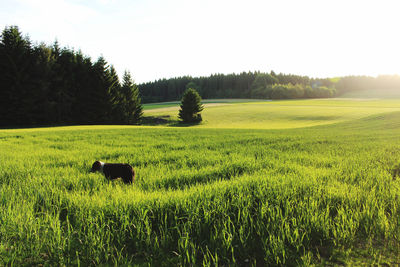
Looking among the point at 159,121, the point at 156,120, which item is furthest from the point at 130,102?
the point at 159,121

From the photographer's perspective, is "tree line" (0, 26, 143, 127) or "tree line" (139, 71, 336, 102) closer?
"tree line" (0, 26, 143, 127)

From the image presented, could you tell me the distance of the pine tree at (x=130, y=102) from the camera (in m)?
51.5

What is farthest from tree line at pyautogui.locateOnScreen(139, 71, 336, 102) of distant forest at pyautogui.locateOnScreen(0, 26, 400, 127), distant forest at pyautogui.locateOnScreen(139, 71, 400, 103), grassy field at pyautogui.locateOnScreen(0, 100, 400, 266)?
grassy field at pyautogui.locateOnScreen(0, 100, 400, 266)

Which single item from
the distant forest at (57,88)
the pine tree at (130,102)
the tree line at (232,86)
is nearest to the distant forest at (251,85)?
the tree line at (232,86)

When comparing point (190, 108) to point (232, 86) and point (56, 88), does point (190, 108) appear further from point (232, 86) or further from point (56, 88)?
point (232, 86)

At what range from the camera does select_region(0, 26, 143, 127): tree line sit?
3962 centimetres

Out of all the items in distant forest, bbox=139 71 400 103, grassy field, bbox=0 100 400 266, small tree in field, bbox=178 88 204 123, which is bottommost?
grassy field, bbox=0 100 400 266

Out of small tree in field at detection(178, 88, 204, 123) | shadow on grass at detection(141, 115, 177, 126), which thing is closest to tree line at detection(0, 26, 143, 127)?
shadow on grass at detection(141, 115, 177, 126)

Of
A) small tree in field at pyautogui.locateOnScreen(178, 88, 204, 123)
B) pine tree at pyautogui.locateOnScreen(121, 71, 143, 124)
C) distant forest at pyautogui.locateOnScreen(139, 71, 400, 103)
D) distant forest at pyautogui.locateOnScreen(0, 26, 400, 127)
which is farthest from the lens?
distant forest at pyautogui.locateOnScreen(139, 71, 400, 103)

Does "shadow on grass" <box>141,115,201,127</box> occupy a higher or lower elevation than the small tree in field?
lower

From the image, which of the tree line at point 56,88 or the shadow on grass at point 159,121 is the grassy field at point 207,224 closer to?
the tree line at point 56,88

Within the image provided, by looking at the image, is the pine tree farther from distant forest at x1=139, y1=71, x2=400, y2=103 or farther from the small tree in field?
distant forest at x1=139, y1=71, x2=400, y2=103

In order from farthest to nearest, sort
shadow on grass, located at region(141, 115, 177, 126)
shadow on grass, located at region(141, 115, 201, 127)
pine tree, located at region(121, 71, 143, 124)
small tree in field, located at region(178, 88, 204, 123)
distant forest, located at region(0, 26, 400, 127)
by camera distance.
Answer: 1. shadow on grass, located at region(141, 115, 177, 126)
2. shadow on grass, located at region(141, 115, 201, 127)
3. small tree in field, located at region(178, 88, 204, 123)
4. pine tree, located at region(121, 71, 143, 124)
5. distant forest, located at region(0, 26, 400, 127)

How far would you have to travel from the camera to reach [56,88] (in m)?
45.4
